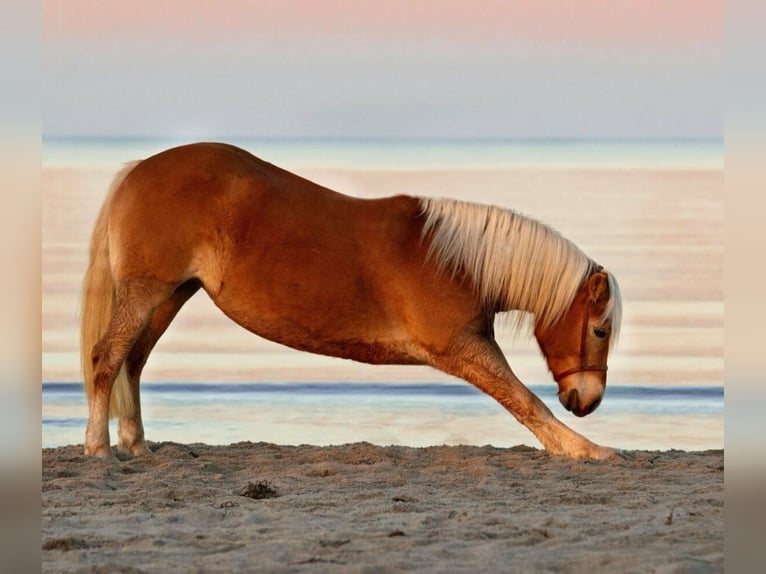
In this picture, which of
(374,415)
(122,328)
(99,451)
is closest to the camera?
(99,451)

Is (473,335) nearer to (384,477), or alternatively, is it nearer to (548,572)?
(384,477)

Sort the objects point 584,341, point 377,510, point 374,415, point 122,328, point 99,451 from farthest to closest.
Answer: point 374,415, point 584,341, point 122,328, point 99,451, point 377,510

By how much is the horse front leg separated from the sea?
1.38 feet

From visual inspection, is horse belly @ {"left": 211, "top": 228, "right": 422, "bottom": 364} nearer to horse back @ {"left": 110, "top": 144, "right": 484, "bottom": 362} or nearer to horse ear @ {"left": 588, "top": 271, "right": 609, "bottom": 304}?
horse back @ {"left": 110, "top": 144, "right": 484, "bottom": 362}

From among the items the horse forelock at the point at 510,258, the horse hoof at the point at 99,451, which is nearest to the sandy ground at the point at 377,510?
the horse hoof at the point at 99,451

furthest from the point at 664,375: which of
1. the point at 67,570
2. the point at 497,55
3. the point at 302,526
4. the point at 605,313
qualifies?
the point at 67,570

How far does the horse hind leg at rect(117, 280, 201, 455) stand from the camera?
20.8 ft

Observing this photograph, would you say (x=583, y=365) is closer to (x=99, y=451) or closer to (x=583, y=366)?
(x=583, y=366)

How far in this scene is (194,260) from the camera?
632 cm

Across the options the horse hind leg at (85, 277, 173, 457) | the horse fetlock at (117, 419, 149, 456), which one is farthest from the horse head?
the horse fetlock at (117, 419, 149, 456)

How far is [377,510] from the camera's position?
15.0 ft

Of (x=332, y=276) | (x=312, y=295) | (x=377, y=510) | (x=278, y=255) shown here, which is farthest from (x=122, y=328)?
(x=377, y=510)

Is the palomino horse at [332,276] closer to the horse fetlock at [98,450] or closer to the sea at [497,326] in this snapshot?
the horse fetlock at [98,450]

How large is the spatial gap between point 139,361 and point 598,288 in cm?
248
